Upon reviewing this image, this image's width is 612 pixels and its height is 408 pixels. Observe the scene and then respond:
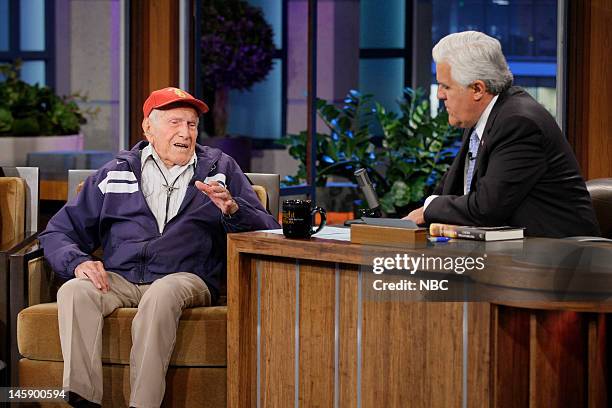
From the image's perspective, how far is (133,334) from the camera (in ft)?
10.4

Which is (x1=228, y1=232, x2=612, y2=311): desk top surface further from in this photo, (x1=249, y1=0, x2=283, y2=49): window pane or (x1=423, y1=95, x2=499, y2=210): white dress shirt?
(x1=249, y1=0, x2=283, y2=49): window pane

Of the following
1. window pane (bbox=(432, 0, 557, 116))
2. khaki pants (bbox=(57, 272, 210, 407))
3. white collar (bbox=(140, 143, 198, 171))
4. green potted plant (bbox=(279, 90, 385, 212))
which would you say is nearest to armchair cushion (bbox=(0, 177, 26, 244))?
white collar (bbox=(140, 143, 198, 171))

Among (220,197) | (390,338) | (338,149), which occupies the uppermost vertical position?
(338,149)

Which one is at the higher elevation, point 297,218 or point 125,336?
point 297,218

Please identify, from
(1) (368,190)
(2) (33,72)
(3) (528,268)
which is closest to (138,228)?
(1) (368,190)

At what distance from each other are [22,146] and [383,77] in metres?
3.78

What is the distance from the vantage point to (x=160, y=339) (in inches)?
124

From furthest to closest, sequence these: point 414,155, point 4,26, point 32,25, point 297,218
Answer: point 4,26 → point 32,25 → point 414,155 → point 297,218

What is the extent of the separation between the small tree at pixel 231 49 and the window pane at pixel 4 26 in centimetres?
230

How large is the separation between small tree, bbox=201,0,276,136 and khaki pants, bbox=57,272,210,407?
4175 millimetres

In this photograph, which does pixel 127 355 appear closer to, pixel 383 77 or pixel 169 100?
pixel 169 100

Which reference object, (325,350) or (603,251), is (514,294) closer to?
(603,251)

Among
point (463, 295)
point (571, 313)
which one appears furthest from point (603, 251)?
point (463, 295)

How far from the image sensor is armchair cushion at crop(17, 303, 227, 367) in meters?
3.24
